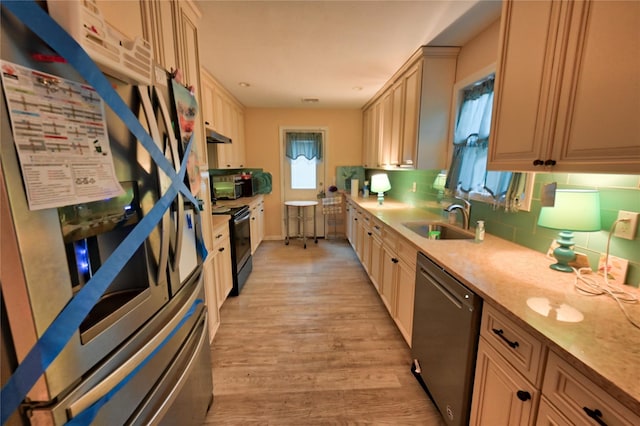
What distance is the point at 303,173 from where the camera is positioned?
201 inches

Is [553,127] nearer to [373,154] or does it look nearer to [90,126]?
[90,126]

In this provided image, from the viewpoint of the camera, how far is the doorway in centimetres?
491

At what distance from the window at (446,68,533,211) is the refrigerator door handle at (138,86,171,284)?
1968 mm

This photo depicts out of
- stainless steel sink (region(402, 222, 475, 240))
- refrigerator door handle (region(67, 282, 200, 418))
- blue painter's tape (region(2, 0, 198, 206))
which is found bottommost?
refrigerator door handle (region(67, 282, 200, 418))

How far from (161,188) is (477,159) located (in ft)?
7.10

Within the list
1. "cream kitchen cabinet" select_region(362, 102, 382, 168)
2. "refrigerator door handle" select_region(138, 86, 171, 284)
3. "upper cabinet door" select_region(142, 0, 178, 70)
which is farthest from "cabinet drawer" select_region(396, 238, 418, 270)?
"cream kitchen cabinet" select_region(362, 102, 382, 168)

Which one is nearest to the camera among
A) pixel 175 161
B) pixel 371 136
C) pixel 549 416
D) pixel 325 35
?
pixel 549 416

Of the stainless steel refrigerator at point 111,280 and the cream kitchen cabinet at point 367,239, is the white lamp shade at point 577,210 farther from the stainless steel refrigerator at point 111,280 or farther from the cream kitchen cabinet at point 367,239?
the cream kitchen cabinet at point 367,239

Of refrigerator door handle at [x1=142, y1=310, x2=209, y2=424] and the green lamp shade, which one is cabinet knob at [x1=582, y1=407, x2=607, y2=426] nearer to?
refrigerator door handle at [x1=142, y1=310, x2=209, y2=424]

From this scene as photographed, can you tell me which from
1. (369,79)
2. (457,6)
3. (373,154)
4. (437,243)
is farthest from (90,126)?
(373,154)

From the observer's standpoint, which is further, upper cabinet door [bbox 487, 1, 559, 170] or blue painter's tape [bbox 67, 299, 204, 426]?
upper cabinet door [bbox 487, 1, 559, 170]

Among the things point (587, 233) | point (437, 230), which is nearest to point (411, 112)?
point (437, 230)

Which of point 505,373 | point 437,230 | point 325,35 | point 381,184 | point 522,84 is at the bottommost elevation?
point 505,373

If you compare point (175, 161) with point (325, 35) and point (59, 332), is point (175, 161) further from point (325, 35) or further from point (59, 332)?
point (325, 35)
